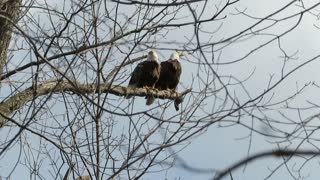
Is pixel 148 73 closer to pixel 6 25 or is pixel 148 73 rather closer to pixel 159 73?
pixel 159 73

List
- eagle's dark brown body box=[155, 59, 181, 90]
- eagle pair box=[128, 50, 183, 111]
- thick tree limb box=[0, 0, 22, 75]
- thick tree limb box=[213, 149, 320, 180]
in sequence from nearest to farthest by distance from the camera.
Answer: thick tree limb box=[213, 149, 320, 180], thick tree limb box=[0, 0, 22, 75], eagle pair box=[128, 50, 183, 111], eagle's dark brown body box=[155, 59, 181, 90]

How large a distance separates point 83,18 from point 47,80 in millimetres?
535

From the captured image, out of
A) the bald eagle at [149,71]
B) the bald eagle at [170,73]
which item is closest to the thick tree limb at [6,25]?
the bald eagle at [149,71]

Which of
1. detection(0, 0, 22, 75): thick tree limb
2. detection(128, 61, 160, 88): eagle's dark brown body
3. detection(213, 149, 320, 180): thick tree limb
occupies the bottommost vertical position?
detection(213, 149, 320, 180): thick tree limb

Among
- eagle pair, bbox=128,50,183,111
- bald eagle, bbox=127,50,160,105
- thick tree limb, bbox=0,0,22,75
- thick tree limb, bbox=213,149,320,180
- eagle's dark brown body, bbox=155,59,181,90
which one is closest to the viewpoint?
thick tree limb, bbox=213,149,320,180

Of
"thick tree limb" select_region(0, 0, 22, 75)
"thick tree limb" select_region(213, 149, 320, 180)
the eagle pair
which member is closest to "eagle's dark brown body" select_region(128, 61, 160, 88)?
the eagle pair

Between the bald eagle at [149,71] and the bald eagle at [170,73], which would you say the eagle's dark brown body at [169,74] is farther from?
the bald eagle at [149,71]

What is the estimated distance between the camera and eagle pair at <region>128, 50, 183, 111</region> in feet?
27.3

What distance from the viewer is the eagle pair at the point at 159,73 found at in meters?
8.32

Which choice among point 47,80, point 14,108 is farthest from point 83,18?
point 14,108

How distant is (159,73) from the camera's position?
8789 mm

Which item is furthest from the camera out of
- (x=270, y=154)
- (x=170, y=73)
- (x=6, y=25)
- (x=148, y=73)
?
(x=170, y=73)

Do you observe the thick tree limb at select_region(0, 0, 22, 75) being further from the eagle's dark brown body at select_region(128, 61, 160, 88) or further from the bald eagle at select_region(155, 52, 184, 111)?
the bald eagle at select_region(155, 52, 184, 111)

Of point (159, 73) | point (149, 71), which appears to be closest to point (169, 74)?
point (159, 73)
